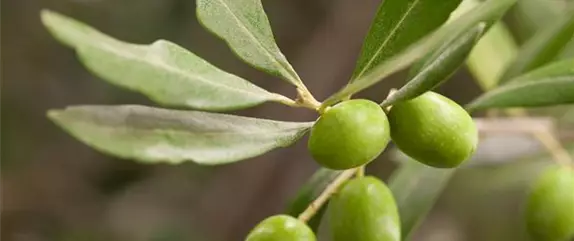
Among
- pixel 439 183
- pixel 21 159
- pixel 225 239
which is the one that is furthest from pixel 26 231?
pixel 439 183

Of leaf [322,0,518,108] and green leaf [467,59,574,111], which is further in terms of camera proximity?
green leaf [467,59,574,111]

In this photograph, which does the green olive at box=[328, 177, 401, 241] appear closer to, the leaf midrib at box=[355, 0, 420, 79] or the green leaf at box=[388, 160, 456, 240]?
the leaf midrib at box=[355, 0, 420, 79]

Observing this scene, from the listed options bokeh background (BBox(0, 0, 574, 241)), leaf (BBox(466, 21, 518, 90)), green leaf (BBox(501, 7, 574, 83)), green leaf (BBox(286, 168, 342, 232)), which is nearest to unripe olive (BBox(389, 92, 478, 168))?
green leaf (BBox(286, 168, 342, 232))

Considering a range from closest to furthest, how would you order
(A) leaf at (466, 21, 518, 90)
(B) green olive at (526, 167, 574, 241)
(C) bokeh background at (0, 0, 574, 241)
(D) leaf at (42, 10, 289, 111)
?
1. (D) leaf at (42, 10, 289, 111)
2. (B) green olive at (526, 167, 574, 241)
3. (A) leaf at (466, 21, 518, 90)
4. (C) bokeh background at (0, 0, 574, 241)

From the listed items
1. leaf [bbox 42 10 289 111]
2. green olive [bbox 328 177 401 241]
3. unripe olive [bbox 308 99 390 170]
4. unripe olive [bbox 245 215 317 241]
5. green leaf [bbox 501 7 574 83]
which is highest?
leaf [bbox 42 10 289 111]

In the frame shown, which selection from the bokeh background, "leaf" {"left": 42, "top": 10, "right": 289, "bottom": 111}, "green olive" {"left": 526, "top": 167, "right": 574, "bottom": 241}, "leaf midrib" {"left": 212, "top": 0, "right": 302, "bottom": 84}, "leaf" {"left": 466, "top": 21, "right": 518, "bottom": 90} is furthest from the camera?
the bokeh background

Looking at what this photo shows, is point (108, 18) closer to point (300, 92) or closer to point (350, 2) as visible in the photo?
point (350, 2)
